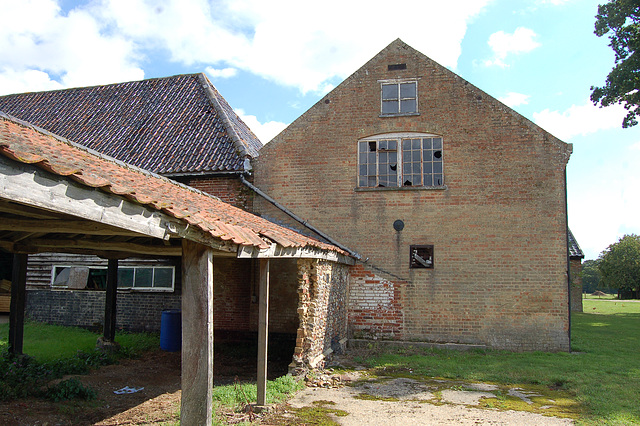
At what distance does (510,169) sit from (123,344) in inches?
456

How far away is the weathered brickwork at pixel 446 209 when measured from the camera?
40.3ft

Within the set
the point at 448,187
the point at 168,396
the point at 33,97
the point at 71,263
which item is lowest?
the point at 168,396

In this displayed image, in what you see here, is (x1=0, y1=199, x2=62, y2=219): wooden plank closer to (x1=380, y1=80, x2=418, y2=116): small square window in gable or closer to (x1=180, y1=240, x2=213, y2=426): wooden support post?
(x1=180, y1=240, x2=213, y2=426): wooden support post

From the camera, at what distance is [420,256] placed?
1291 cm

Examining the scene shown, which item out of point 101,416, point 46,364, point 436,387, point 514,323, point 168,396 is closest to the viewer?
point 101,416

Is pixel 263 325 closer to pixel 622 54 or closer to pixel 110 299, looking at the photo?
pixel 110 299

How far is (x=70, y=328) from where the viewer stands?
15.0m

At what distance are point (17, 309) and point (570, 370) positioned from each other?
12.0m

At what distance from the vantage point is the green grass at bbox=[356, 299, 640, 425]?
754 cm

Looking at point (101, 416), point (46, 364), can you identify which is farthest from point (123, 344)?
point (101, 416)

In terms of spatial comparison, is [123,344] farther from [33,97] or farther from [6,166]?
[33,97]

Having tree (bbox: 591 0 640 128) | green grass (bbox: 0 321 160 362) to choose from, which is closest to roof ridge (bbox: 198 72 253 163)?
green grass (bbox: 0 321 160 362)

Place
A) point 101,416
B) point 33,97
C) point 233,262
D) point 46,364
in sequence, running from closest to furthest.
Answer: point 101,416, point 46,364, point 233,262, point 33,97

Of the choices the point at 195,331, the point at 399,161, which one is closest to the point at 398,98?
the point at 399,161
